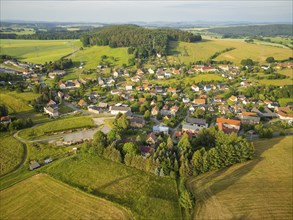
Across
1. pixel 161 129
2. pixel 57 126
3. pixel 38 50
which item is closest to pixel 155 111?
pixel 161 129

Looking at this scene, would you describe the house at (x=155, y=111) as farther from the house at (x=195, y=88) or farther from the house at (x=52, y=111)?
the house at (x=195, y=88)

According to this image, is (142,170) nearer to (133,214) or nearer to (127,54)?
(133,214)

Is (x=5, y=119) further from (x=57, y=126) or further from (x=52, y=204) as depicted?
(x=52, y=204)

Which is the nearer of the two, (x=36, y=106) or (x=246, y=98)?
(x=36, y=106)

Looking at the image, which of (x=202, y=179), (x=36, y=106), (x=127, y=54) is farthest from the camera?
(x=127, y=54)

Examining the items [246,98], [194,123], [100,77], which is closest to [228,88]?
[246,98]

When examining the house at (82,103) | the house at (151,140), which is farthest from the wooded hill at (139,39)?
the house at (151,140)
